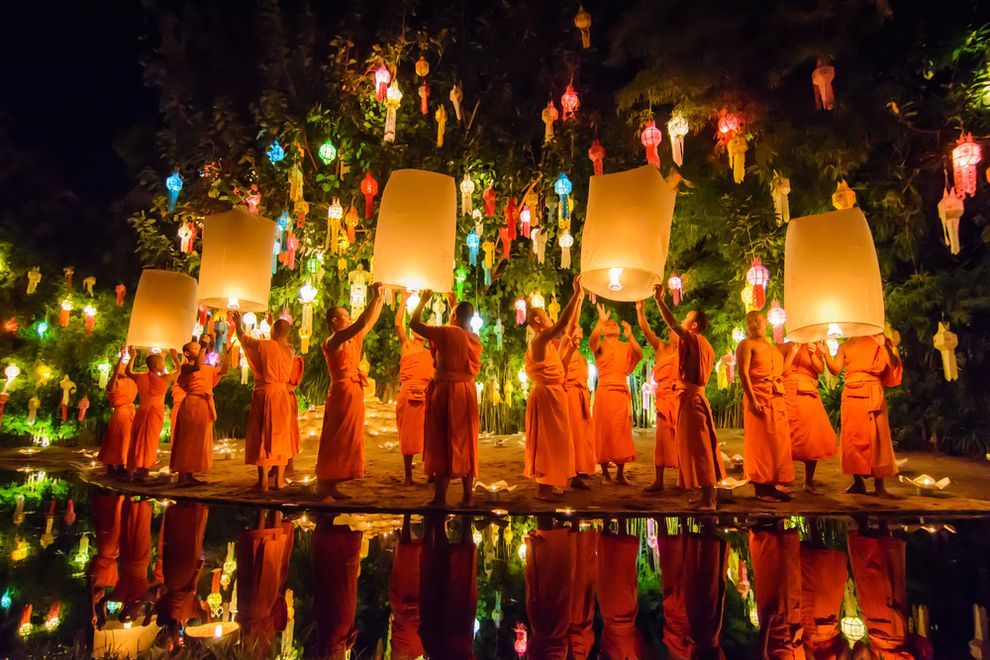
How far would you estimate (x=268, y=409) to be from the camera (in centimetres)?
565

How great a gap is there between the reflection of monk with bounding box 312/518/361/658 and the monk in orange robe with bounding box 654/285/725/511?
268 cm

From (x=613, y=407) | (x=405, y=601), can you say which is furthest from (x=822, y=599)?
(x=613, y=407)

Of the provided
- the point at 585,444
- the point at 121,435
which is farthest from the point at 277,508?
the point at 121,435

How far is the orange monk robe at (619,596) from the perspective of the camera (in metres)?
2.19

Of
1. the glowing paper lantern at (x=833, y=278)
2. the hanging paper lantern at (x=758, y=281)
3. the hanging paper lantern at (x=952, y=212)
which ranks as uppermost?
the hanging paper lantern at (x=952, y=212)

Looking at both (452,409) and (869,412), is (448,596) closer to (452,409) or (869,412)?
(452,409)

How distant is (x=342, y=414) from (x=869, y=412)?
15.6 ft

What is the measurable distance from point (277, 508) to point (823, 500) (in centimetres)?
473

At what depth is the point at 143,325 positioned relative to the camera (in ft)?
21.8

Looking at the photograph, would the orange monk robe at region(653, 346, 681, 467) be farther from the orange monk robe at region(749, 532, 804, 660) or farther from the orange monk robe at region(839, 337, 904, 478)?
the orange monk robe at region(749, 532, 804, 660)

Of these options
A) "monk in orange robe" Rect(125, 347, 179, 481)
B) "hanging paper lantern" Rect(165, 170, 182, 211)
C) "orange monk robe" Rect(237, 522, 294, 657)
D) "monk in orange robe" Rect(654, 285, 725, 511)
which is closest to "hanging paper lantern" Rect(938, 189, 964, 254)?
"monk in orange robe" Rect(654, 285, 725, 511)

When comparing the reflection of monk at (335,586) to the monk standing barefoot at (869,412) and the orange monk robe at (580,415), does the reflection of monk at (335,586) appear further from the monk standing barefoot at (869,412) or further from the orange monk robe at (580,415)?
the monk standing barefoot at (869,412)

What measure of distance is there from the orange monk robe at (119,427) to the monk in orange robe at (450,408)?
15.2ft

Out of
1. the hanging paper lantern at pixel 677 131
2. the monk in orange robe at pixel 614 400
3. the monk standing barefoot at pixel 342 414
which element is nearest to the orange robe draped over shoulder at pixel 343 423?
the monk standing barefoot at pixel 342 414
